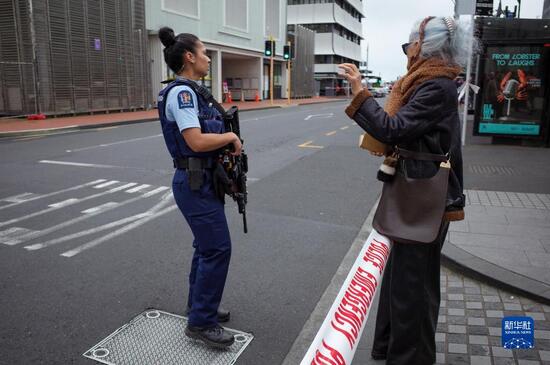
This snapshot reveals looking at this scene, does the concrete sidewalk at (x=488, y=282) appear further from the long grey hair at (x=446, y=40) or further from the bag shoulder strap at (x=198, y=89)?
the long grey hair at (x=446, y=40)

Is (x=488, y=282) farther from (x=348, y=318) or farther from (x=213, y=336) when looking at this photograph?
(x=348, y=318)

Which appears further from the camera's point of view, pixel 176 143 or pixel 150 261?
pixel 150 261

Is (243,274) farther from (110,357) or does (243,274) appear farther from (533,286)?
(533,286)

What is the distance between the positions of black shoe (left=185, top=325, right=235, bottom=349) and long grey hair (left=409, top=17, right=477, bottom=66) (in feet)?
6.74

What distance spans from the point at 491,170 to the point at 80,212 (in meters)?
7.00

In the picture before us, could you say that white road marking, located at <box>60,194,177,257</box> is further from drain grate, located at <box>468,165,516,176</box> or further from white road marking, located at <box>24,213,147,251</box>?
drain grate, located at <box>468,165,516,176</box>

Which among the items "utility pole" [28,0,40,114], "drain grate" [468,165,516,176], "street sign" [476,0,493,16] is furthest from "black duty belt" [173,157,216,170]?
"utility pole" [28,0,40,114]

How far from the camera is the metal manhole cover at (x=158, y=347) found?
3.02m

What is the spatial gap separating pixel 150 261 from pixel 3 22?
59.2 feet

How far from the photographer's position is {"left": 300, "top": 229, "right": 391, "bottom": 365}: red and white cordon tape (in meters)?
1.57

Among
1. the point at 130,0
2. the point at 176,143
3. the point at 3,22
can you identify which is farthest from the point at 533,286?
the point at 130,0

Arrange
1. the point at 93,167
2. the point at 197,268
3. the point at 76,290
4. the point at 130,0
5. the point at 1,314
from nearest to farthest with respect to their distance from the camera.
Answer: the point at 197,268
the point at 1,314
the point at 76,290
the point at 93,167
the point at 130,0

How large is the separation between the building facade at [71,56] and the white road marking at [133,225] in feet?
47.9

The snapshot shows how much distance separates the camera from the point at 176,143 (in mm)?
2984
